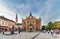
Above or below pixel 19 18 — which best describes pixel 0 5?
above

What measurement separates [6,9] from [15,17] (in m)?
0.30

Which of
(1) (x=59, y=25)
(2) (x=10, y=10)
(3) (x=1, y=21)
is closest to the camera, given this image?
(2) (x=10, y=10)

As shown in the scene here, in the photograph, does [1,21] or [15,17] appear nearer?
[15,17]

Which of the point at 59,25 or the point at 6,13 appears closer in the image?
the point at 6,13

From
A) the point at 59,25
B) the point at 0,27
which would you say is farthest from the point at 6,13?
the point at 0,27

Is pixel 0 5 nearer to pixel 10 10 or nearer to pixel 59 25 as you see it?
pixel 10 10

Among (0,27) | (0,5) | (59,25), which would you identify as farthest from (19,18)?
(0,27)

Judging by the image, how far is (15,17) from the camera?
446 centimetres

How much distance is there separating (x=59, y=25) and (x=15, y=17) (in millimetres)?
1322

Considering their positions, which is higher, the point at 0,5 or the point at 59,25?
the point at 0,5

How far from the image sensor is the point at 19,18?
4.41 meters

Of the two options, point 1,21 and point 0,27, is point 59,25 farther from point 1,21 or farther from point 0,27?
point 1,21

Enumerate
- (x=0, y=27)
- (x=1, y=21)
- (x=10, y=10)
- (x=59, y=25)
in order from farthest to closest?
1. (x=1, y=21)
2. (x=0, y=27)
3. (x=59, y=25)
4. (x=10, y=10)

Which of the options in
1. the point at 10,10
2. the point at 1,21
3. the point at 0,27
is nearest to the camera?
the point at 10,10
